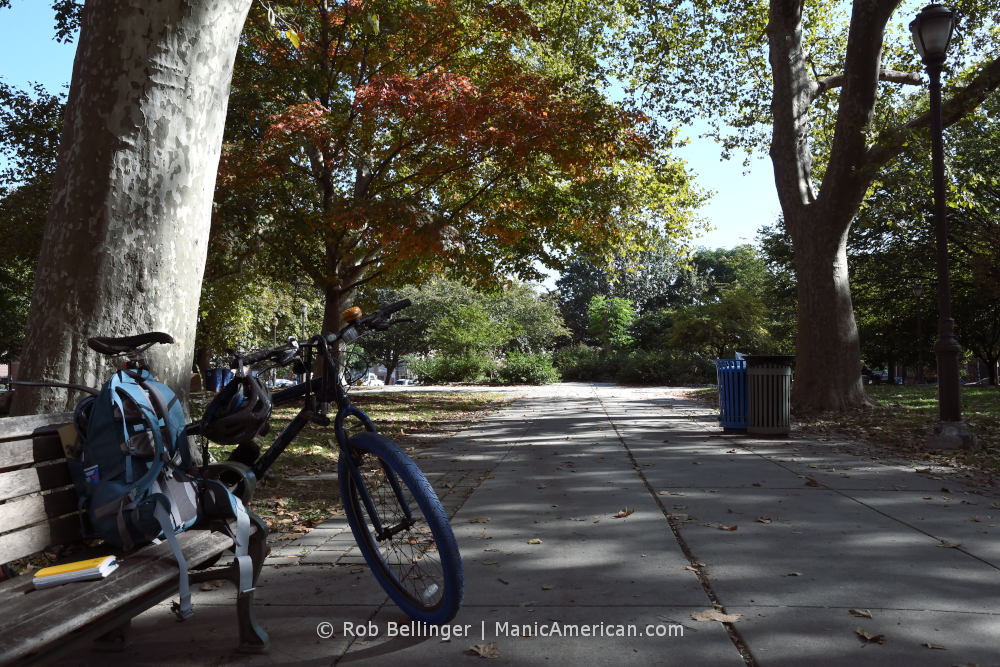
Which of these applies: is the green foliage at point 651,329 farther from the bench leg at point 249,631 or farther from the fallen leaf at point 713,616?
the bench leg at point 249,631

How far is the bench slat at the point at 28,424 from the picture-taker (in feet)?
7.84

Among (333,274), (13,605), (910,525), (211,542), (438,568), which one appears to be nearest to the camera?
(13,605)

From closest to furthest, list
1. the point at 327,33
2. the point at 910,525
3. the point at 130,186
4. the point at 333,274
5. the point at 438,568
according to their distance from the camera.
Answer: the point at 438,568 < the point at 130,186 < the point at 910,525 < the point at 327,33 < the point at 333,274

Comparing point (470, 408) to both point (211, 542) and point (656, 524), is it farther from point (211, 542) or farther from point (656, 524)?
point (211, 542)

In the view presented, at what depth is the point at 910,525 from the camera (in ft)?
14.9

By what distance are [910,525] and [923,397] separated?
14.3 meters

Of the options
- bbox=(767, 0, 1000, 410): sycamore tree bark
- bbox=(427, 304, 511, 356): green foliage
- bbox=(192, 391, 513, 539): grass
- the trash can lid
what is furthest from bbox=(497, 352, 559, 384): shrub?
the trash can lid

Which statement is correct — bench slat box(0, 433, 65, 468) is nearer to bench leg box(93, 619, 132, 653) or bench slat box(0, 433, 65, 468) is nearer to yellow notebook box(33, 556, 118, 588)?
yellow notebook box(33, 556, 118, 588)

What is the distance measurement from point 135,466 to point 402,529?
116 centimetres

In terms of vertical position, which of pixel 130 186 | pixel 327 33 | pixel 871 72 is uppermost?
pixel 327 33

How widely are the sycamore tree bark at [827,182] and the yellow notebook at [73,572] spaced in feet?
38.7

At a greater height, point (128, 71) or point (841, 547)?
point (128, 71)

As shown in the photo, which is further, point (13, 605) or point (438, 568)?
point (438, 568)

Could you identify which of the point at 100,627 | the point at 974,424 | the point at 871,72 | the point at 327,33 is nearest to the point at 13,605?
the point at 100,627
